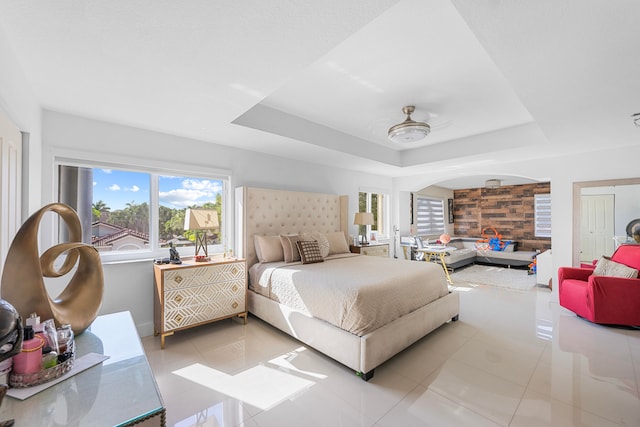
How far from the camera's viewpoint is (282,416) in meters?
1.81

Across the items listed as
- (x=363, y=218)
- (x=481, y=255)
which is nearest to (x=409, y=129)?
(x=363, y=218)

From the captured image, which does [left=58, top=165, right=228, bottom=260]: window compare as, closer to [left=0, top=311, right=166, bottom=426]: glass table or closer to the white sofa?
[left=0, top=311, right=166, bottom=426]: glass table

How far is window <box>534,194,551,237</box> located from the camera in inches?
292

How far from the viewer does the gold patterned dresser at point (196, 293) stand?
2.77 m

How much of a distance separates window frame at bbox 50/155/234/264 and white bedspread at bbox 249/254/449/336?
0.76 meters

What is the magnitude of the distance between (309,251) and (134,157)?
227 centimetres

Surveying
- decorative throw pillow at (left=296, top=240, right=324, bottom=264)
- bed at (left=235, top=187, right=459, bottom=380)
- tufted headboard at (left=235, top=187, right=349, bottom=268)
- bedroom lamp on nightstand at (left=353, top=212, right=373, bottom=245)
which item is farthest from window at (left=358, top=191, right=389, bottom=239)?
decorative throw pillow at (left=296, top=240, right=324, bottom=264)

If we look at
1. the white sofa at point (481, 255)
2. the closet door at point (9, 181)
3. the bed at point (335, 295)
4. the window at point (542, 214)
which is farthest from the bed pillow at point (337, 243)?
the window at point (542, 214)

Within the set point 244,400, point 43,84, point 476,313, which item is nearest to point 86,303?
point 244,400

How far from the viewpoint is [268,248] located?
365 centimetres

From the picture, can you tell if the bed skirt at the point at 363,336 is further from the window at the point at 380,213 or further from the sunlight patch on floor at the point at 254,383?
the window at the point at 380,213

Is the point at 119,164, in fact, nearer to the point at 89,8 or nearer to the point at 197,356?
the point at 89,8

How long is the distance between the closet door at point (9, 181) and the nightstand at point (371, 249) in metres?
3.96

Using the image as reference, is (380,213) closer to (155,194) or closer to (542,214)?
(155,194)
